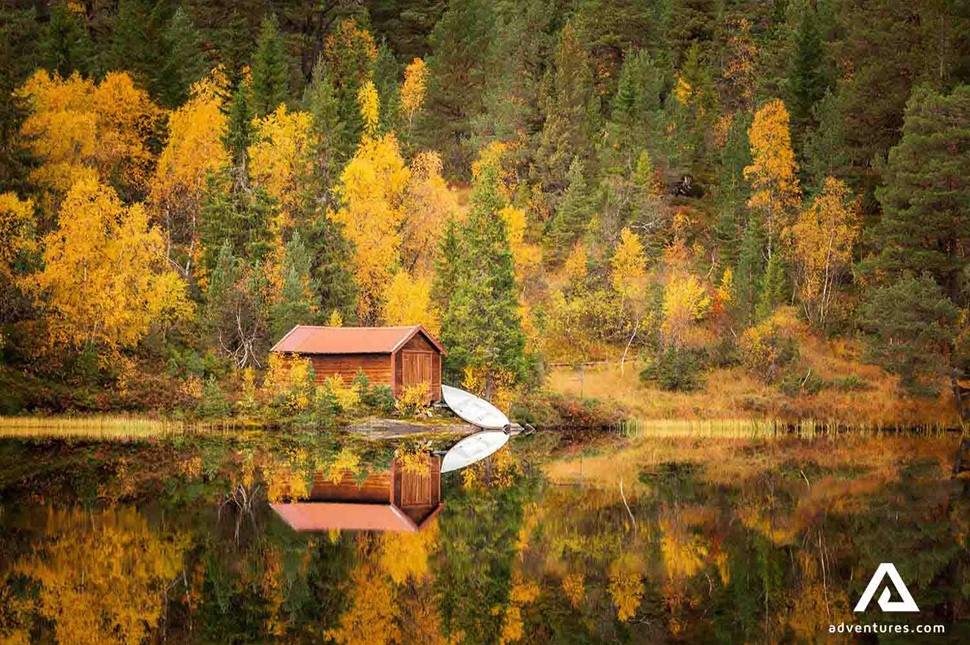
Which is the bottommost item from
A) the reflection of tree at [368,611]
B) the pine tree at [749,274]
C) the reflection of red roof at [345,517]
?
the reflection of tree at [368,611]

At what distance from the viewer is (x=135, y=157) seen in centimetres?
6612

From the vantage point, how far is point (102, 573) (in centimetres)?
1844

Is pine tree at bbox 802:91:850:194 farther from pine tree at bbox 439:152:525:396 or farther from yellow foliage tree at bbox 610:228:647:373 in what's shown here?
pine tree at bbox 439:152:525:396

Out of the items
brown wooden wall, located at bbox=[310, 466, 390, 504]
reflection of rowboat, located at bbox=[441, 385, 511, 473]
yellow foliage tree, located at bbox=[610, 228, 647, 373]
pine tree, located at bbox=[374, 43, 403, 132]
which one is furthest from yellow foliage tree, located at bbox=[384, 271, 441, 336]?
brown wooden wall, located at bbox=[310, 466, 390, 504]

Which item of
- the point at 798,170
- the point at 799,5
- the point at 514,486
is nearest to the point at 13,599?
the point at 514,486

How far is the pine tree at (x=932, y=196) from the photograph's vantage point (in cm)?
5484

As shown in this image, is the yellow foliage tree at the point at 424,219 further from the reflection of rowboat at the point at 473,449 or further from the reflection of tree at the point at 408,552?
the reflection of tree at the point at 408,552

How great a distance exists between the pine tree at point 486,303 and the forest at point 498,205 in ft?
0.43

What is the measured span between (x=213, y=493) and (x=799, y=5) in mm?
71852

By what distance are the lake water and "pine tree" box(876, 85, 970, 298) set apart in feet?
72.3

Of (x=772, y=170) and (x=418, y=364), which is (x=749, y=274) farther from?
(x=418, y=364)

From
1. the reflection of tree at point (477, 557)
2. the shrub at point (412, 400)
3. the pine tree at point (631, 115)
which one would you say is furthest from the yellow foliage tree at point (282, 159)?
the reflection of tree at point (477, 557)

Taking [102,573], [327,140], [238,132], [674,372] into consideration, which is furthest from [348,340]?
[102,573]

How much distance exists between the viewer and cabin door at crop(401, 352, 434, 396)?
51.6 m
